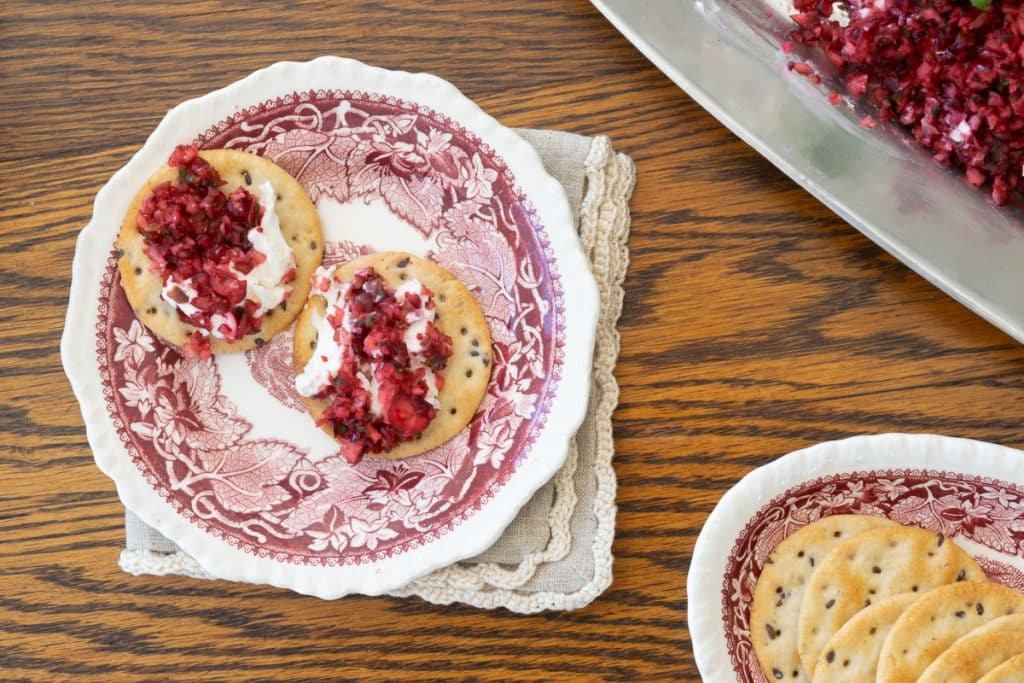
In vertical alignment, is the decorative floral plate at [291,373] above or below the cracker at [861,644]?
above

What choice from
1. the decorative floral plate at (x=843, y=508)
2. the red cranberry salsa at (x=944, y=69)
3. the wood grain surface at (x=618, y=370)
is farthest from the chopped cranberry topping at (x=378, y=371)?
the red cranberry salsa at (x=944, y=69)

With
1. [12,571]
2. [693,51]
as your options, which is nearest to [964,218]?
[693,51]

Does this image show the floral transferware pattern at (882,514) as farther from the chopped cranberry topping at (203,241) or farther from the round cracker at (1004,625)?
the chopped cranberry topping at (203,241)

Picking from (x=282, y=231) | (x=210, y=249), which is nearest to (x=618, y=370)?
(x=282, y=231)

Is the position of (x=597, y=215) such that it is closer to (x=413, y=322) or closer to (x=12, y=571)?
(x=413, y=322)

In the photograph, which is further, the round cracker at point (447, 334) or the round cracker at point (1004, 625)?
→ the round cracker at point (447, 334)

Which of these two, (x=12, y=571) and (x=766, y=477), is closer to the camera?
(x=766, y=477)

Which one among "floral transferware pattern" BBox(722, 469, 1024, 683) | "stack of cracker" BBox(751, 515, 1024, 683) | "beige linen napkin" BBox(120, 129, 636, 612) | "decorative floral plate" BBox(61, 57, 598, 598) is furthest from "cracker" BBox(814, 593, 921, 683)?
"decorative floral plate" BBox(61, 57, 598, 598)
